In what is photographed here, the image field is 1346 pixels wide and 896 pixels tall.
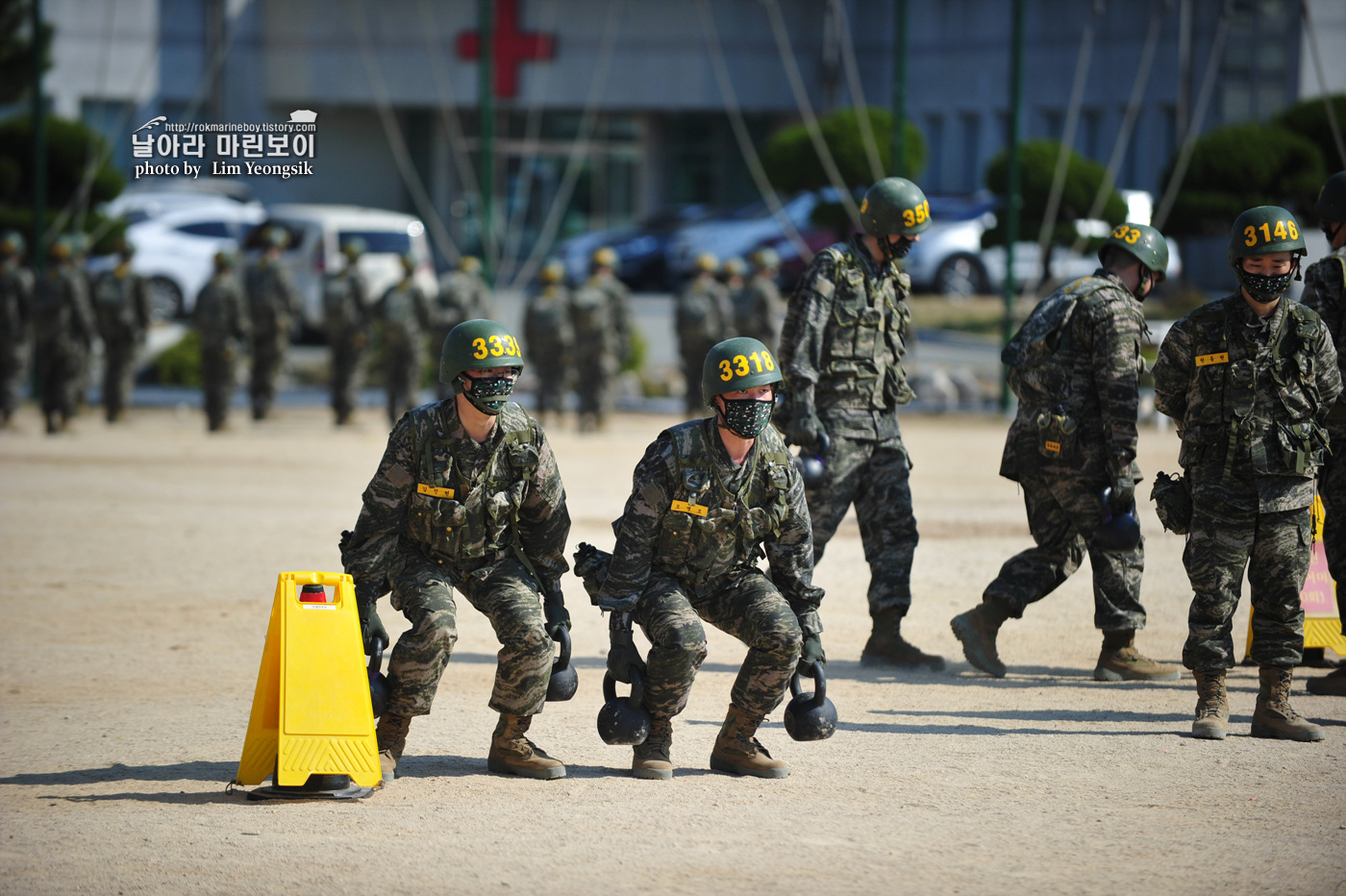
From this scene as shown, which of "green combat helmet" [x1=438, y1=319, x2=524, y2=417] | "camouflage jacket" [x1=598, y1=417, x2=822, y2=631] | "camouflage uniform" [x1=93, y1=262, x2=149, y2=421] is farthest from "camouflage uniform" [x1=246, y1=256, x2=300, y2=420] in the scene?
"camouflage jacket" [x1=598, y1=417, x2=822, y2=631]

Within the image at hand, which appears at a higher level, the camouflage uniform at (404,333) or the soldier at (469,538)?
the camouflage uniform at (404,333)

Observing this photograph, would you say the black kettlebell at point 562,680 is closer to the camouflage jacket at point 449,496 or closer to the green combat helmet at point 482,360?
the camouflage jacket at point 449,496

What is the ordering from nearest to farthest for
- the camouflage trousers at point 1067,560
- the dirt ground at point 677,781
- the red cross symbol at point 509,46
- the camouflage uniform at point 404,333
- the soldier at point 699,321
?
1. the dirt ground at point 677,781
2. the camouflage trousers at point 1067,560
3. the camouflage uniform at point 404,333
4. the soldier at point 699,321
5. the red cross symbol at point 509,46

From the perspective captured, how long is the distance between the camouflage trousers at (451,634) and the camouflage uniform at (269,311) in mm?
12866

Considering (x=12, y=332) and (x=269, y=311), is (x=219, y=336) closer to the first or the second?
(x=269, y=311)

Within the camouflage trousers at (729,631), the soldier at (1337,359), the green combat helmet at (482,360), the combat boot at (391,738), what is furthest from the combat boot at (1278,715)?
the combat boot at (391,738)

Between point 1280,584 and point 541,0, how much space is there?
106 ft

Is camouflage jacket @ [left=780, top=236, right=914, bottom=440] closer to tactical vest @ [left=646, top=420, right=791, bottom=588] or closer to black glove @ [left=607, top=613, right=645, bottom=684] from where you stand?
tactical vest @ [left=646, top=420, right=791, bottom=588]

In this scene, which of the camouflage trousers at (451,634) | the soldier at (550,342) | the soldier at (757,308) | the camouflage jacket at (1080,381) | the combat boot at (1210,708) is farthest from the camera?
the soldier at (757,308)

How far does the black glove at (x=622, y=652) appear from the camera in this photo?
5.70m

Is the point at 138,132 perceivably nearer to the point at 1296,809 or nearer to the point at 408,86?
the point at 1296,809

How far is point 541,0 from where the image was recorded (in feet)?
121

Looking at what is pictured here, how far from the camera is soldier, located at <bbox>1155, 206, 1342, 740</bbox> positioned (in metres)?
6.45

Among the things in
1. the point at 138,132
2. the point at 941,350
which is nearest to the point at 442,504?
the point at 138,132
